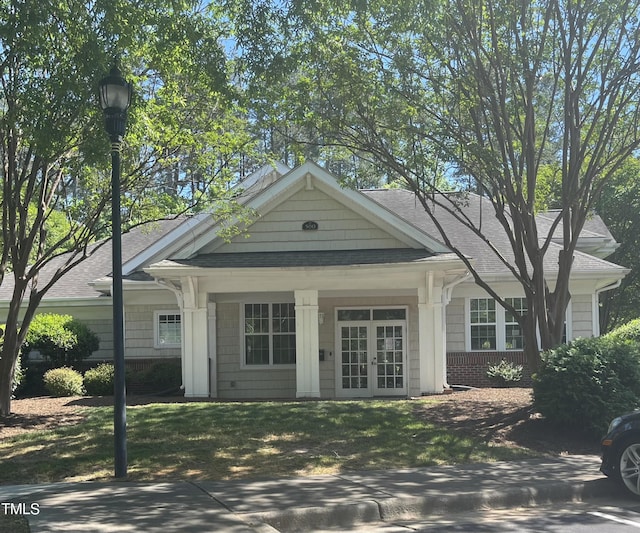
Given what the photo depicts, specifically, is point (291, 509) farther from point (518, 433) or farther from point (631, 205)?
point (631, 205)

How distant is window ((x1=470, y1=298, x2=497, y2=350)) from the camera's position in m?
19.6

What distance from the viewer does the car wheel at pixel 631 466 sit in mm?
7781

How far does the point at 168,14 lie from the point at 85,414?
7695mm

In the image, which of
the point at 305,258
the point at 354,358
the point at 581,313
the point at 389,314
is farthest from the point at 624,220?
the point at 305,258

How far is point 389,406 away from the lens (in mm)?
13992

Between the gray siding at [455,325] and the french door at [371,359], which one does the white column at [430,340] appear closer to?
the french door at [371,359]

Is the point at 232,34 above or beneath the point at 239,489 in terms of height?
above

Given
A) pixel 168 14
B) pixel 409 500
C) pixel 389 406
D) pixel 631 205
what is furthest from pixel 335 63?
pixel 631 205

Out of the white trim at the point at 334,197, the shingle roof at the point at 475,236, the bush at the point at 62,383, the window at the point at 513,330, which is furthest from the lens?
the window at the point at 513,330

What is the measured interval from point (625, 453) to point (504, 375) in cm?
1072

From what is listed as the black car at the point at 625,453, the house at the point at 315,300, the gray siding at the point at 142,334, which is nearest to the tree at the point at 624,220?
the house at the point at 315,300

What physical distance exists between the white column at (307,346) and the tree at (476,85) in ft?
14.3

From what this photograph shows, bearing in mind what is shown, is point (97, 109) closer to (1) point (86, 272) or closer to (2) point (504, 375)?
(2) point (504, 375)

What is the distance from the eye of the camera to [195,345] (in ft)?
54.0
